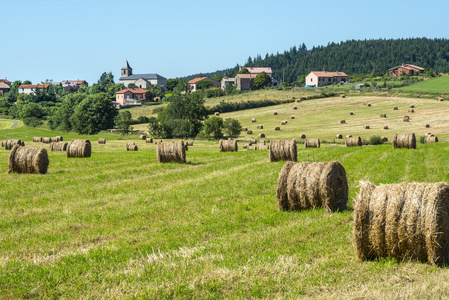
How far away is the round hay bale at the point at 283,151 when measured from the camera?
25.9 m

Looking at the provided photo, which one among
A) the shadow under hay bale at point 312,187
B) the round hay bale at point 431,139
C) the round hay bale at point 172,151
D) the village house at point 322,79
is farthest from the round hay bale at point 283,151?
the village house at point 322,79

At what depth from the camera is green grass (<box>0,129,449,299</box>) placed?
777 centimetres

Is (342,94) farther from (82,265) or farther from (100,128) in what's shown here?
(82,265)

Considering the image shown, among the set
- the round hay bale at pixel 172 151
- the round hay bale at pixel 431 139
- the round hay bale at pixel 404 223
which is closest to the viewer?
the round hay bale at pixel 404 223

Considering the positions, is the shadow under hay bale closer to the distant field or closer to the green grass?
the green grass

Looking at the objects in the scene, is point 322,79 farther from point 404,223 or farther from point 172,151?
point 404,223

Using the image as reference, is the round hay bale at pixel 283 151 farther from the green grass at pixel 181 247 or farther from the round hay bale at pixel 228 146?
the round hay bale at pixel 228 146

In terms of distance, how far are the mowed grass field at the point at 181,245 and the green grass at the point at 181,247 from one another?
27mm

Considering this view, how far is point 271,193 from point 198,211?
3447 millimetres

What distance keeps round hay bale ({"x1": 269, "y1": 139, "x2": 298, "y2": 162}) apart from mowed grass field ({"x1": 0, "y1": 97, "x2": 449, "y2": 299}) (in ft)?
20.9

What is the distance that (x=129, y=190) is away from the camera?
17.5 meters

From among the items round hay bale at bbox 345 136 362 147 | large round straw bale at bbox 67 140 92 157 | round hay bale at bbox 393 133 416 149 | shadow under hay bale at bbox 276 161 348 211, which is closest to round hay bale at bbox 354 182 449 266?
shadow under hay bale at bbox 276 161 348 211

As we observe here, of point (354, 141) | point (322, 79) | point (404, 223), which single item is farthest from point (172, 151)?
point (322, 79)

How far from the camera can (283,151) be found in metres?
26.2
